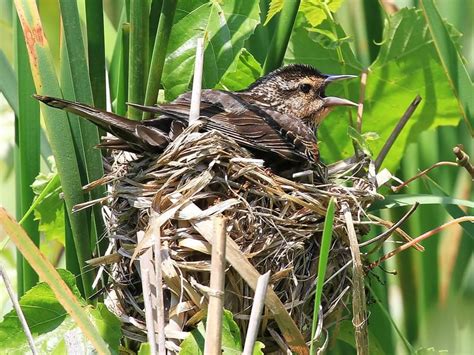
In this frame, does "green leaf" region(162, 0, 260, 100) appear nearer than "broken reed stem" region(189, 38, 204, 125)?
No

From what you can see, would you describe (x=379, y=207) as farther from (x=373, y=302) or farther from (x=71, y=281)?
(x=71, y=281)

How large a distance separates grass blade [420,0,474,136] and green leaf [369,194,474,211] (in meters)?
0.23

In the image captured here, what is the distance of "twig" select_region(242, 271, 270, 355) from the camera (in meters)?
2.19

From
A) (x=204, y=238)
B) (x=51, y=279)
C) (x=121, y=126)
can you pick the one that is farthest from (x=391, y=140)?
(x=51, y=279)

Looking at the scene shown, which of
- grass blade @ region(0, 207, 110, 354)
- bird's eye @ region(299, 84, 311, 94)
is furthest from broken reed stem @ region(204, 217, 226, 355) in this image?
bird's eye @ region(299, 84, 311, 94)

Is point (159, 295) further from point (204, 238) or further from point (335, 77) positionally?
point (335, 77)

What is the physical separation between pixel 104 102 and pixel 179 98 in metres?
0.26

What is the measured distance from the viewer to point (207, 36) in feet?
10.3

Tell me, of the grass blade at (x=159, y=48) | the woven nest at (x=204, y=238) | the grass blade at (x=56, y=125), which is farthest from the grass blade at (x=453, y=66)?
the grass blade at (x=56, y=125)

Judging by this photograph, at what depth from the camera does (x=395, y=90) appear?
11.0 feet

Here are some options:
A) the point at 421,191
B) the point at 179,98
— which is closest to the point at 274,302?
the point at 179,98

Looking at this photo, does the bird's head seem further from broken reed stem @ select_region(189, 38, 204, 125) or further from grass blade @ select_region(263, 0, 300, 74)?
broken reed stem @ select_region(189, 38, 204, 125)

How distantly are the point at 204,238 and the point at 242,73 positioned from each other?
A: 90 cm

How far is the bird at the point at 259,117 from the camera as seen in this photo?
270 cm
